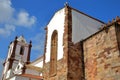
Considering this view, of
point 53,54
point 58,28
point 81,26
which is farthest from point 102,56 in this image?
point 58,28

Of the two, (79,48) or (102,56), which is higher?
(79,48)

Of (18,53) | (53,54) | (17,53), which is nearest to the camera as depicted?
(53,54)

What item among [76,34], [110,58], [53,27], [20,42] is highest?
[20,42]

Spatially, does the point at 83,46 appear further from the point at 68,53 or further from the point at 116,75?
the point at 116,75

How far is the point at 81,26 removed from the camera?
14.0 m

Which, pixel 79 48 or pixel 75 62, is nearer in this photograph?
pixel 75 62

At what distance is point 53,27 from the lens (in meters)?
14.9

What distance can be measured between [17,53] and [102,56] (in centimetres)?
3272

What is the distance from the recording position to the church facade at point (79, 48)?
34.5 feet

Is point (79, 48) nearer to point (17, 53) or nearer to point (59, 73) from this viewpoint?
point (59, 73)

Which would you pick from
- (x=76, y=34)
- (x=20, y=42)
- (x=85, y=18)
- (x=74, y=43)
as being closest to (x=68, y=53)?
(x=74, y=43)

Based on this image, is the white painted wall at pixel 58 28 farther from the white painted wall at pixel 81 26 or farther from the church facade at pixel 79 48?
the white painted wall at pixel 81 26

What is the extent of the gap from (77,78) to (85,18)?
5.23 metres

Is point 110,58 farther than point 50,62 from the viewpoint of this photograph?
No
